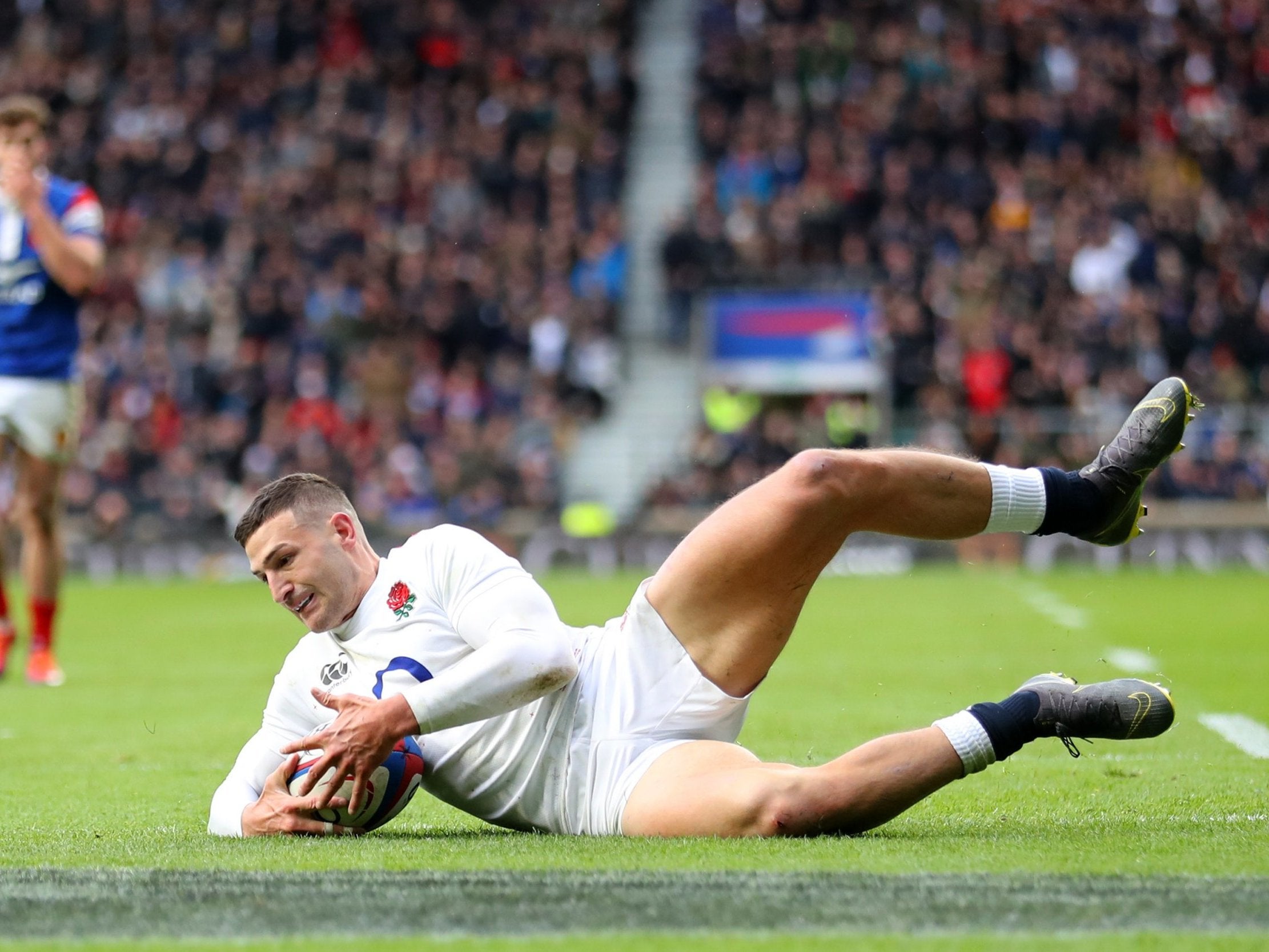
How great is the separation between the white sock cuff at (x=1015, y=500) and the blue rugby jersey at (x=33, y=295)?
18.5 feet

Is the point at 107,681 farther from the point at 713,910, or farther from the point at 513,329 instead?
the point at 513,329

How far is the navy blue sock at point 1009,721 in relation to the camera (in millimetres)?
4098

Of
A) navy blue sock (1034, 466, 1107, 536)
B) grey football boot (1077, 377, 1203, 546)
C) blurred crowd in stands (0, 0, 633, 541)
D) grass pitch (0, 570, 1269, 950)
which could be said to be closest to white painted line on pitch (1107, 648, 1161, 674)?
grass pitch (0, 570, 1269, 950)

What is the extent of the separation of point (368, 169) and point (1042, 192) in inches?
376

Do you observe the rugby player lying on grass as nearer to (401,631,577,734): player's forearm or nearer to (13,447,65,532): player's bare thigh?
(401,631,577,734): player's forearm

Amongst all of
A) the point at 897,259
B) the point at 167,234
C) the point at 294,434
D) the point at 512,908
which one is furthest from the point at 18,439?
the point at 167,234

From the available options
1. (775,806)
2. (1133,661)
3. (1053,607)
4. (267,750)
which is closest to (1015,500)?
(775,806)

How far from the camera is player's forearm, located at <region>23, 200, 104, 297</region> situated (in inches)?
323

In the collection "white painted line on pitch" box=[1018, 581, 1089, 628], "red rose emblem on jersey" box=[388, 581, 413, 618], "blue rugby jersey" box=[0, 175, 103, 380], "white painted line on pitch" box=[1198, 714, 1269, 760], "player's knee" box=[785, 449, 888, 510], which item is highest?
"blue rugby jersey" box=[0, 175, 103, 380]

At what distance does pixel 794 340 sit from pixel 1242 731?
16.9 metres

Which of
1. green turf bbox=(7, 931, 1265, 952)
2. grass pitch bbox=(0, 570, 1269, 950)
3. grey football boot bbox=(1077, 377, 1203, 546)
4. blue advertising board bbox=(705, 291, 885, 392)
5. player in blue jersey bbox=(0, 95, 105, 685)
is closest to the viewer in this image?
green turf bbox=(7, 931, 1265, 952)

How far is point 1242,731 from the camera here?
659cm

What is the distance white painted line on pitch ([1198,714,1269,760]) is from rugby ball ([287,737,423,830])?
2953 mm

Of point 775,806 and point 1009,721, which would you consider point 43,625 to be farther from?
point 1009,721
